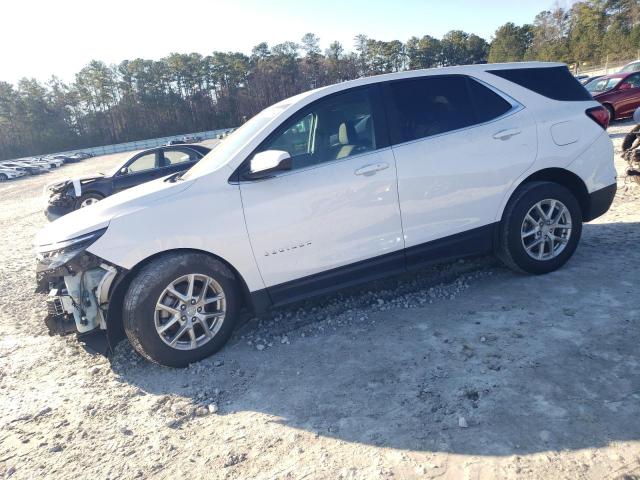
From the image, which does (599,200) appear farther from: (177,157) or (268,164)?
(177,157)

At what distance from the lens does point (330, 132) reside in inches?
150

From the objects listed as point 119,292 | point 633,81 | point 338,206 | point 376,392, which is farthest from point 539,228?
point 633,81

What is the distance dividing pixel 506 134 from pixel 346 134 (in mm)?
1436

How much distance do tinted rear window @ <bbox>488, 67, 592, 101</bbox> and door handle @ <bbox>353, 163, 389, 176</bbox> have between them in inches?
60.9

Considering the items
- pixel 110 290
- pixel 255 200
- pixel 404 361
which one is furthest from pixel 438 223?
pixel 110 290

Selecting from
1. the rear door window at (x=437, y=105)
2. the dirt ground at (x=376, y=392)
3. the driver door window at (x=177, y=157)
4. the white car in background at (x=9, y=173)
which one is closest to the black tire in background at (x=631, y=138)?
the dirt ground at (x=376, y=392)

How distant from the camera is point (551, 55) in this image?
56.8 meters

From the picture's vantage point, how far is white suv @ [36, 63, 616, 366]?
11.2ft

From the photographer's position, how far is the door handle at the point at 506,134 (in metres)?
4.02

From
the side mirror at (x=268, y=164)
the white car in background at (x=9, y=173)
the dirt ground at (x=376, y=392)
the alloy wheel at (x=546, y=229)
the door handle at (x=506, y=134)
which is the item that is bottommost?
the dirt ground at (x=376, y=392)

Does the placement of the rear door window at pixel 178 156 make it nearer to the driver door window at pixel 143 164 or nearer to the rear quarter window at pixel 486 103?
the driver door window at pixel 143 164

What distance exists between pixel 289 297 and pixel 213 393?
939 millimetres

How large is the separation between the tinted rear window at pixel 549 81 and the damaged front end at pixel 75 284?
3.78 metres

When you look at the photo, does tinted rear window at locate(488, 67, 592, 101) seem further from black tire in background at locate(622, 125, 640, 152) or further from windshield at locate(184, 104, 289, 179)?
black tire in background at locate(622, 125, 640, 152)
